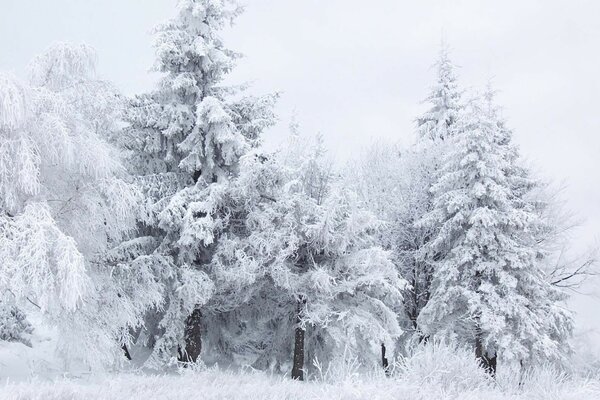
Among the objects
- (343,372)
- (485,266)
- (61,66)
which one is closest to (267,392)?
(343,372)

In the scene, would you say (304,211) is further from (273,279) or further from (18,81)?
(18,81)

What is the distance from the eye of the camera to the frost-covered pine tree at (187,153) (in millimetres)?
13219

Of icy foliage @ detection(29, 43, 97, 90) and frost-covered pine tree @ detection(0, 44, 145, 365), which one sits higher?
icy foliage @ detection(29, 43, 97, 90)

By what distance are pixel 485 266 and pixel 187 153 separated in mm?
10022

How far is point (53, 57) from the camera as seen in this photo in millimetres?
11164

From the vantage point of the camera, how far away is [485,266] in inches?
619

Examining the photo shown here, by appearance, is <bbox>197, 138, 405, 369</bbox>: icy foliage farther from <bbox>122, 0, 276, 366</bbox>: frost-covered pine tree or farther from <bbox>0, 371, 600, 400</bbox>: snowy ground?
<bbox>0, 371, 600, 400</bbox>: snowy ground

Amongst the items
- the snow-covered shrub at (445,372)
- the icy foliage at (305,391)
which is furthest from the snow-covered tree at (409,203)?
the icy foliage at (305,391)

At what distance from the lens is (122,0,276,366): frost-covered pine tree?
1322cm

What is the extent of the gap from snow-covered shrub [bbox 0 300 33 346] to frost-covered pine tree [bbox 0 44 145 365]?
420cm

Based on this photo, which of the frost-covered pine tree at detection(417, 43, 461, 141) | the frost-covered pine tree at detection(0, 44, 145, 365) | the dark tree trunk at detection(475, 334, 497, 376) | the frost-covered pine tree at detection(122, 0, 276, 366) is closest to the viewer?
the frost-covered pine tree at detection(0, 44, 145, 365)

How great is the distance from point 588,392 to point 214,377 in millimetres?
4891

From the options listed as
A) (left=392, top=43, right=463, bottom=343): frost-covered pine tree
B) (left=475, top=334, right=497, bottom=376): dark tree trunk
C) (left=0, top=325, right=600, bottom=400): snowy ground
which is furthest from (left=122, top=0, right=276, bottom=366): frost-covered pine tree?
(left=475, top=334, right=497, bottom=376): dark tree trunk

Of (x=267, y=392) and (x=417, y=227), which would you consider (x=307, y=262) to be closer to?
(x=417, y=227)
